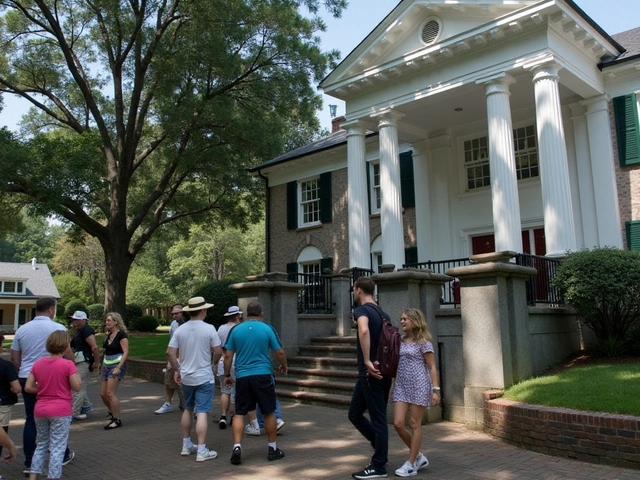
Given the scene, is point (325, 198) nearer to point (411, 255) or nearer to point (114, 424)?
point (411, 255)

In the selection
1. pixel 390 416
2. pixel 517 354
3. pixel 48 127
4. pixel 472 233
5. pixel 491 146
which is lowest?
pixel 390 416

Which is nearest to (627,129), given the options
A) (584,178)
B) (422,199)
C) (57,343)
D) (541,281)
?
(584,178)

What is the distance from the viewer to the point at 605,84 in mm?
14609

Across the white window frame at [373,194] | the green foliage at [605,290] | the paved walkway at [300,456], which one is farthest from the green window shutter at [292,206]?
the paved walkway at [300,456]

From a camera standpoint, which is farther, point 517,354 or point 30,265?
point 30,265

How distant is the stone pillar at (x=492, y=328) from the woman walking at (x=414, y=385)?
2.61 metres

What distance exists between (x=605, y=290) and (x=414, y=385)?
5388 mm

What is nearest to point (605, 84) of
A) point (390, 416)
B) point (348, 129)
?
point (348, 129)

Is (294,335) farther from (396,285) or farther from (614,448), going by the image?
(614,448)

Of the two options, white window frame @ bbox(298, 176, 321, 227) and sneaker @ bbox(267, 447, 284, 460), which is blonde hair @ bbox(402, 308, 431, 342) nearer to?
sneaker @ bbox(267, 447, 284, 460)

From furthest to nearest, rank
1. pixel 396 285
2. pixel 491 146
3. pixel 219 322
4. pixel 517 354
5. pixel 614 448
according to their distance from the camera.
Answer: pixel 219 322 < pixel 491 146 < pixel 396 285 < pixel 517 354 < pixel 614 448

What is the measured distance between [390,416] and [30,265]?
2184 inches

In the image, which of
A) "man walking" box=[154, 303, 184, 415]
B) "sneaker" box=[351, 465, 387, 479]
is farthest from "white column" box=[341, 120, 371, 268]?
"sneaker" box=[351, 465, 387, 479]

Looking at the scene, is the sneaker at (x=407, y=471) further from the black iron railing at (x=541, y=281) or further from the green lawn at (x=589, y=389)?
the black iron railing at (x=541, y=281)
